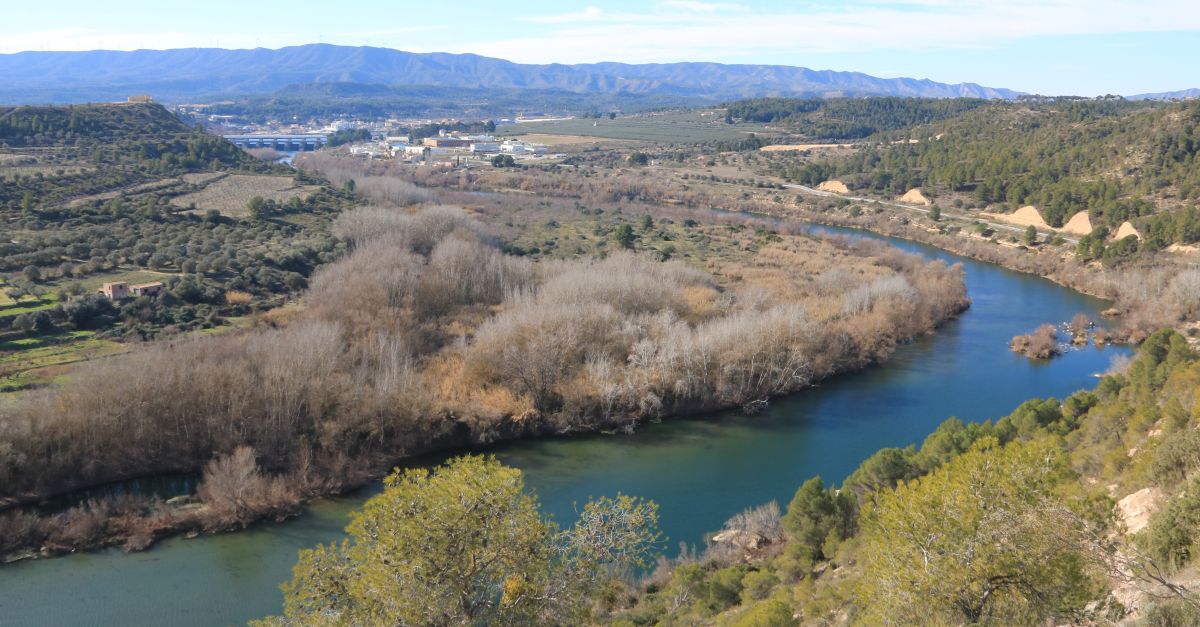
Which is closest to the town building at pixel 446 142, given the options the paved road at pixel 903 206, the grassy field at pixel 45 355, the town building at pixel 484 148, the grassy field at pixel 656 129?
the town building at pixel 484 148

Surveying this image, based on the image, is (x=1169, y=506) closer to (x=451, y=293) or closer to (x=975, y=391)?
(x=975, y=391)

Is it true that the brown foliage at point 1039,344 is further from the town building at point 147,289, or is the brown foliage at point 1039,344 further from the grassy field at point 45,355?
the town building at point 147,289

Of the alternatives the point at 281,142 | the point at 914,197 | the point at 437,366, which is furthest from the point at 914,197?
the point at 281,142

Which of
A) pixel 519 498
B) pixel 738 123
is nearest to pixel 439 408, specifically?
pixel 519 498

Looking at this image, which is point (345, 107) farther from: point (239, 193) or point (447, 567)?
A: point (447, 567)

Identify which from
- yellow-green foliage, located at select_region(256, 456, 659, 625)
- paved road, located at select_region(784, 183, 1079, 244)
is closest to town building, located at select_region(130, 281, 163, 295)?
yellow-green foliage, located at select_region(256, 456, 659, 625)

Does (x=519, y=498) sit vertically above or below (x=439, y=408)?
above
